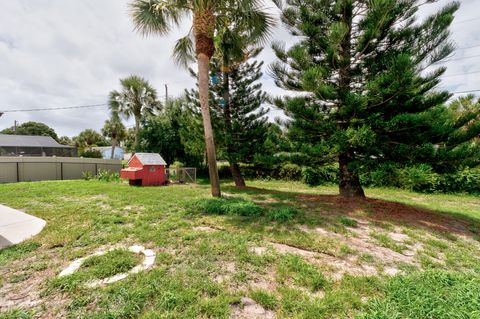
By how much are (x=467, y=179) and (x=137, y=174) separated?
14.9m

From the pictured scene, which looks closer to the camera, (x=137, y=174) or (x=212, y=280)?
(x=212, y=280)

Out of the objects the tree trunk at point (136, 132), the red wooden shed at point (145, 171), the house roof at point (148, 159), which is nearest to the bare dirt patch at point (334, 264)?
the red wooden shed at point (145, 171)

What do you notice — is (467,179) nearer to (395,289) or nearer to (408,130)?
(408,130)

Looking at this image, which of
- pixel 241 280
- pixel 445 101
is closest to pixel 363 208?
pixel 445 101

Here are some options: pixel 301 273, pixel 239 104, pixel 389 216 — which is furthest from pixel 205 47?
pixel 389 216

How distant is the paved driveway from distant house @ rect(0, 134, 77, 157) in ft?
56.7

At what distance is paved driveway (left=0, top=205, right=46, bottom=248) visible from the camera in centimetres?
346

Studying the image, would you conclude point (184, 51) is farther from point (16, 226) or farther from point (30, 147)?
point (30, 147)

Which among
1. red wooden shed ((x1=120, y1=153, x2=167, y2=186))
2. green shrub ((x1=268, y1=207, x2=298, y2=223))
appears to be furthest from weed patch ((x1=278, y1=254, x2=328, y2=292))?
red wooden shed ((x1=120, y1=153, x2=167, y2=186))

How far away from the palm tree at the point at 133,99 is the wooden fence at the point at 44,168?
360cm

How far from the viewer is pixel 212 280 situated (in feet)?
7.51

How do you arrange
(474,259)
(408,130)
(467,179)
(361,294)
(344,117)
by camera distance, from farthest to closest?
1. (467,179)
2. (344,117)
3. (408,130)
4. (474,259)
5. (361,294)

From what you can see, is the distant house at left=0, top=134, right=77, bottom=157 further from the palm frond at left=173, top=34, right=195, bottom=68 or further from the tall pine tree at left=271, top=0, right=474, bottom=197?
the tall pine tree at left=271, top=0, right=474, bottom=197

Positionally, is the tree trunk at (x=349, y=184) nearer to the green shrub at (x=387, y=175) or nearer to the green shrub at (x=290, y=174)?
the green shrub at (x=387, y=175)
